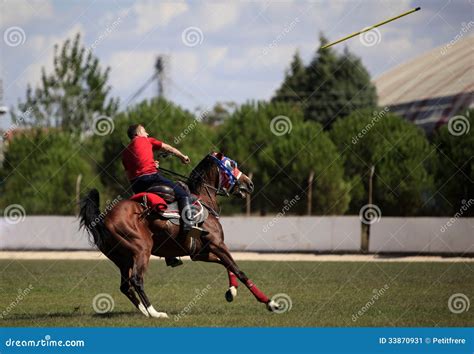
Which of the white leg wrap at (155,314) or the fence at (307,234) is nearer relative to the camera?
the white leg wrap at (155,314)

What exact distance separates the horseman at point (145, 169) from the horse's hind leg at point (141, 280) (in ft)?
3.25

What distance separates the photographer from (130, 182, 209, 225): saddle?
43.5 feet

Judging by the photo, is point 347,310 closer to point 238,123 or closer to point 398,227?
point 398,227

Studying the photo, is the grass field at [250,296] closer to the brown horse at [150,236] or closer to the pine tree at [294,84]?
the brown horse at [150,236]

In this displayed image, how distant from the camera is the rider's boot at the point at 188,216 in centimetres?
1360

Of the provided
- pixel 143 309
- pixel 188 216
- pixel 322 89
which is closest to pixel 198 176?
pixel 188 216

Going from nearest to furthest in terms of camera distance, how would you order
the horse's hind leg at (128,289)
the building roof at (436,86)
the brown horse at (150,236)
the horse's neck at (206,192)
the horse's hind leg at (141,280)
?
the horse's hind leg at (141,280), the brown horse at (150,236), the horse's hind leg at (128,289), the horse's neck at (206,192), the building roof at (436,86)

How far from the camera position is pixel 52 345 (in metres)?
10.7

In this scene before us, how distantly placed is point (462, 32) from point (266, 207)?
73.8ft

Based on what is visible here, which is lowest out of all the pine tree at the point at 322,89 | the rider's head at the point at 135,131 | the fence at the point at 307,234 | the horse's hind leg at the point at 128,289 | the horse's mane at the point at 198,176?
the fence at the point at 307,234

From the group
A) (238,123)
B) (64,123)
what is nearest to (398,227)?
(238,123)

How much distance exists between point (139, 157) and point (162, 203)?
2.59 ft

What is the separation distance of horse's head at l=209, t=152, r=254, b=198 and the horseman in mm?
1126

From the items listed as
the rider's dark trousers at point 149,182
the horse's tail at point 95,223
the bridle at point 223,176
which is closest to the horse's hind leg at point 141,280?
the horse's tail at point 95,223
